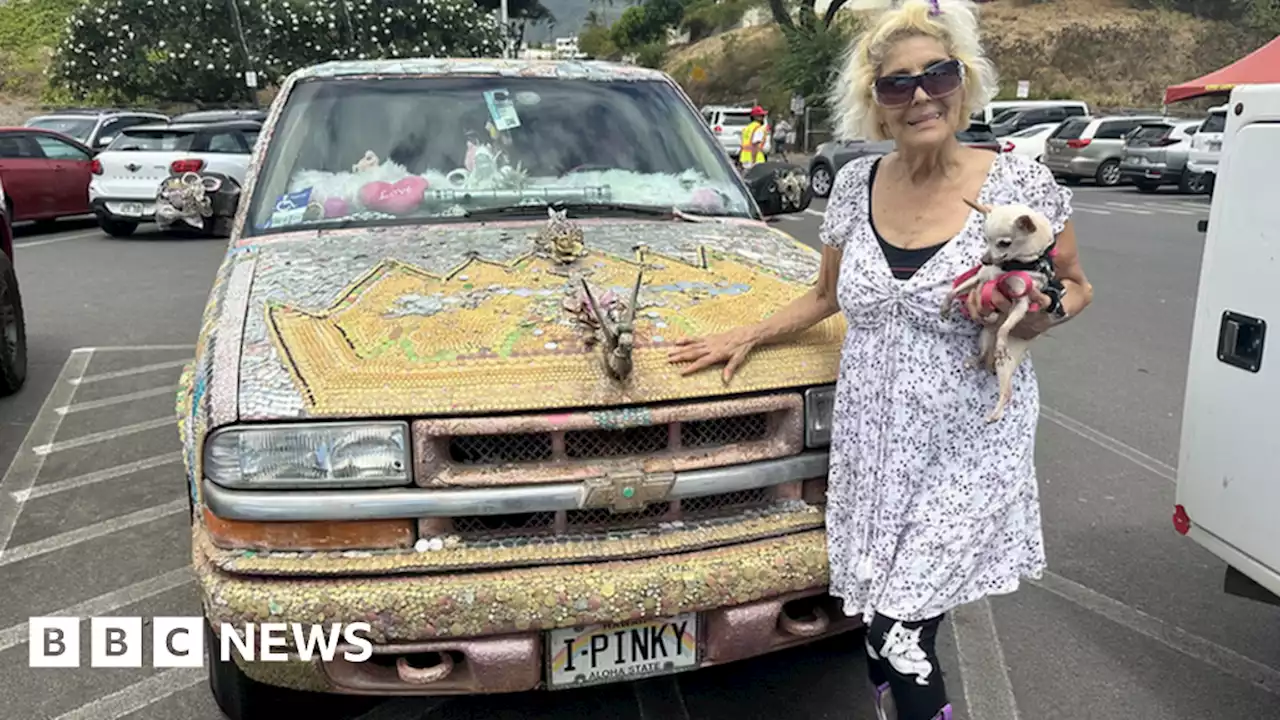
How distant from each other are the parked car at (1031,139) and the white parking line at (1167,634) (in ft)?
73.5

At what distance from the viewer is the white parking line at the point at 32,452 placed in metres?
4.39

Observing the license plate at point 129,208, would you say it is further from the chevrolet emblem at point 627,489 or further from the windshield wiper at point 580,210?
the chevrolet emblem at point 627,489

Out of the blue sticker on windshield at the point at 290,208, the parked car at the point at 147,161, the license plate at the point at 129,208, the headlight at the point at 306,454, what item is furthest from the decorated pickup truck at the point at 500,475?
the license plate at the point at 129,208

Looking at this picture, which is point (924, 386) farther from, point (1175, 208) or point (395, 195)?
point (1175, 208)

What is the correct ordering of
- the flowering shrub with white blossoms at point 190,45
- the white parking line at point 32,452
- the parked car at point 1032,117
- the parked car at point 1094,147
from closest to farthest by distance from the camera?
1. the white parking line at point 32,452
2. the parked car at point 1094,147
3. the parked car at point 1032,117
4. the flowering shrub with white blossoms at point 190,45

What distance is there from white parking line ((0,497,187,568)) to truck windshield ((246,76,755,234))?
175 centimetres

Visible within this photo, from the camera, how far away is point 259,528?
2.22 m

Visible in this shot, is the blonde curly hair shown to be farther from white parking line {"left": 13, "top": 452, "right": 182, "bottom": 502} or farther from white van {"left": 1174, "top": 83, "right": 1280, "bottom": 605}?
white parking line {"left": 13, "top": 452, "right": 182, "bottom": 502}

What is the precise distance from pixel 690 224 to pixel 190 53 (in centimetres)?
4097

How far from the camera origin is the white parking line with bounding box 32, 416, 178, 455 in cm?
526

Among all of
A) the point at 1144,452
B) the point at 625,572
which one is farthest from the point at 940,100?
the point at 1144,452

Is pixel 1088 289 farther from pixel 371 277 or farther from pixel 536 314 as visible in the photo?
pixel 371 277

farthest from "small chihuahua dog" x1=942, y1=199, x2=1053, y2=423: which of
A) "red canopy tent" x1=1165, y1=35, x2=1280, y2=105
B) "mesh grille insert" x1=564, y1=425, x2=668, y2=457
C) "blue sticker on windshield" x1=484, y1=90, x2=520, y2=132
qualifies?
"red canopy tent" x1=1165, y1=35, x2=1280, y2=105

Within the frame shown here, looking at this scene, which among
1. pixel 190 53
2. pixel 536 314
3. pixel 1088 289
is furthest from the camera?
pixel 190 53
